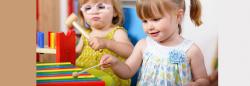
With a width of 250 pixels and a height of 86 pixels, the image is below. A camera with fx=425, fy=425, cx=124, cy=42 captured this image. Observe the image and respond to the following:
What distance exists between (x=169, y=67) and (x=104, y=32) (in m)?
0.36

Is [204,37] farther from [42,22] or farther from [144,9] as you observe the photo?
[42,22]

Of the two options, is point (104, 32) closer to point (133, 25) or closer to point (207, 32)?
point (133, 25)

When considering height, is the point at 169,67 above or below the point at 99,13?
below

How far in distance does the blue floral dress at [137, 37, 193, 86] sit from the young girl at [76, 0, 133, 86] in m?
0.19

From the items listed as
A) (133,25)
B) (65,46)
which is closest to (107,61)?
(65,46)

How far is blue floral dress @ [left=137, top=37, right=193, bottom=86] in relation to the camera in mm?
1081

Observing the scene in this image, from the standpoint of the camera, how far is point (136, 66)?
1.15 m

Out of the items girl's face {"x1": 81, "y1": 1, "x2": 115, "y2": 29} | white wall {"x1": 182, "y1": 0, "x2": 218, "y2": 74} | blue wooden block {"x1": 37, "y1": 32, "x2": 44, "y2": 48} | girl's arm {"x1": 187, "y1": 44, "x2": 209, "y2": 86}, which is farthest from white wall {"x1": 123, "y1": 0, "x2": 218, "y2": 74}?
blue wooden block {"x1": 37, "y1": 32, "x2": 44, "y2": 48}

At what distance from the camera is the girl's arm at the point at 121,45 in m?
1.28

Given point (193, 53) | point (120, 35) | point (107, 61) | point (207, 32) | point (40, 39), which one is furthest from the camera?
point (40, 39)

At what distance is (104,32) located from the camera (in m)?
1.39

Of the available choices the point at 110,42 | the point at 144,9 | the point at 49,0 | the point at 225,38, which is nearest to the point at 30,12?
the point at 225,38

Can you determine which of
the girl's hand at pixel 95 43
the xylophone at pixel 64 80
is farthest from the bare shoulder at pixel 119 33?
the xylophone at pixel 64 80

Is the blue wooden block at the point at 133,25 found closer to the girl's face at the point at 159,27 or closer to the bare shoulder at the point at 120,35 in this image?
the bare shoulder at the point at 120,35
